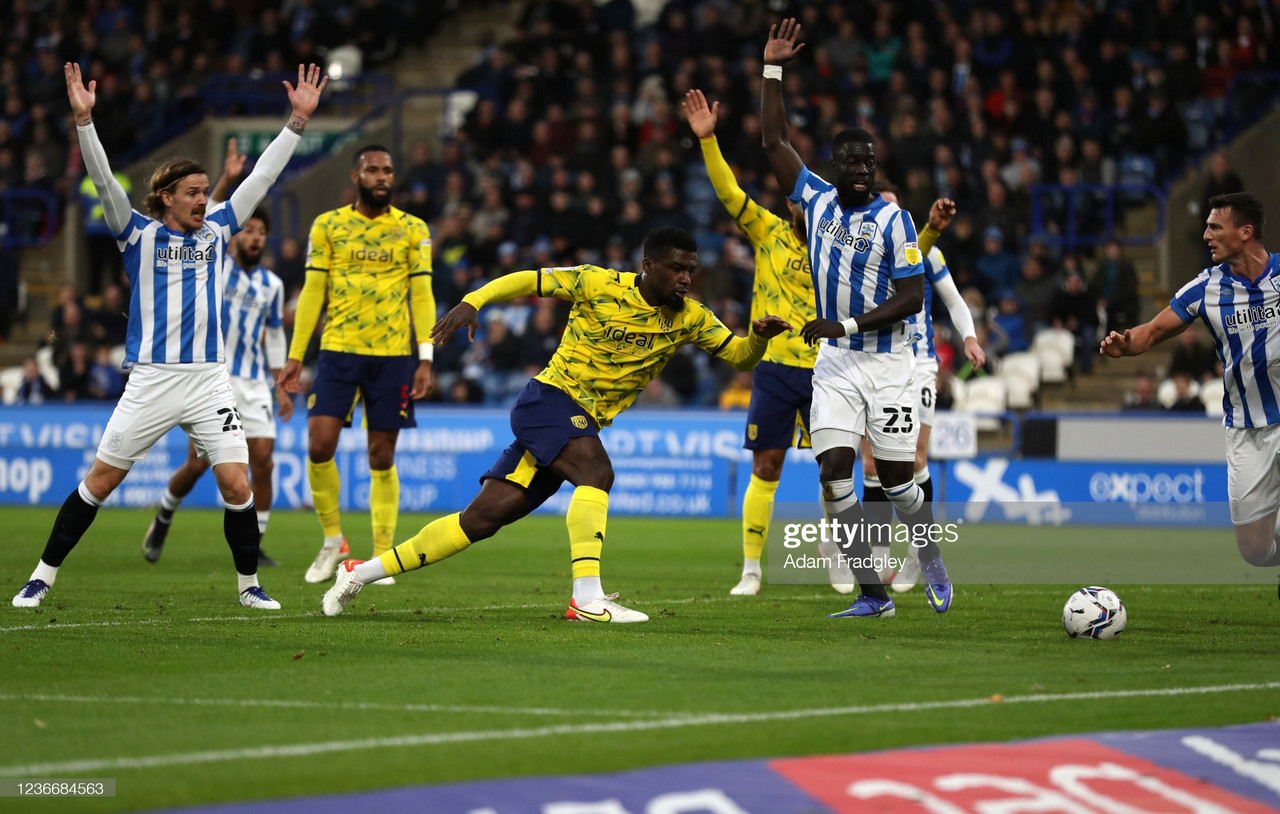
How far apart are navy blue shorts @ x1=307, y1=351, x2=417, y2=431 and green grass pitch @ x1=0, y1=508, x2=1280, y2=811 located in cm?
117

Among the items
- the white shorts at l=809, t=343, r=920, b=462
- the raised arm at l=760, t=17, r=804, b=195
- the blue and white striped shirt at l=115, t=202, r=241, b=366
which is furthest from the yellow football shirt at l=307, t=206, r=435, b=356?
the white shorts at l=809, t=343, r=920, b=462

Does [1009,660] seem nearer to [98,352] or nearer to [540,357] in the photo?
[540,357]

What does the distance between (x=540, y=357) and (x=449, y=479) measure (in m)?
2.31

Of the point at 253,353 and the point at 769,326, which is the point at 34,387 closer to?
the point at 253,353

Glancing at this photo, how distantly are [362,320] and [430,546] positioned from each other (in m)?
2.95

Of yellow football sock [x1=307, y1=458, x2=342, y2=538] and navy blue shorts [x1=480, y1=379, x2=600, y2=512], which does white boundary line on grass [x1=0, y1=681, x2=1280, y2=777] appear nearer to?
navy blue shorts [x1=480, y1=379, x2=600, y2=512]

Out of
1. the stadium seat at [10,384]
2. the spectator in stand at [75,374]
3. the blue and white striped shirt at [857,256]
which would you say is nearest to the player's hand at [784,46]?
the blue and white striped shirt at [857,256]

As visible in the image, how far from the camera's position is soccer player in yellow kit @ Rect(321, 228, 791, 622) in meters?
7.91

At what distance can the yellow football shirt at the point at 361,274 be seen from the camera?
10.4m

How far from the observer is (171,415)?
838cm

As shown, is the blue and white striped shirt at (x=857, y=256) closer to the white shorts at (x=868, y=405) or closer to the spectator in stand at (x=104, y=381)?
the white shorts at (x=868, y=405)

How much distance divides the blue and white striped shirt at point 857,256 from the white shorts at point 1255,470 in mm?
1833

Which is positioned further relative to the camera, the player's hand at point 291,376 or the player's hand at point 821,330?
the player's hand at point 291,376

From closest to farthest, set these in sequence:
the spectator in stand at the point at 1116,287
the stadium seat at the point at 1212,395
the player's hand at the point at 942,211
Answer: the player's hand at the point at 942,211, the stadium seat at the point at 1212,395, the spectator in stand at the point at 1116,287
